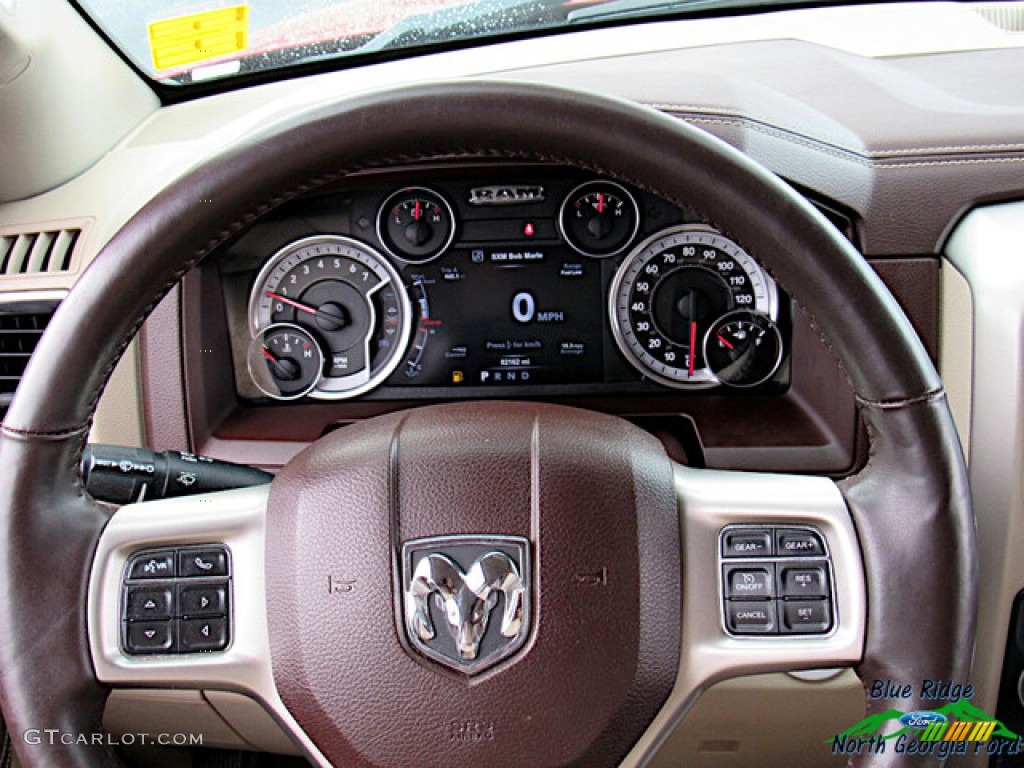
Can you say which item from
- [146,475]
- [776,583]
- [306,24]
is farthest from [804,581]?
[306,24]

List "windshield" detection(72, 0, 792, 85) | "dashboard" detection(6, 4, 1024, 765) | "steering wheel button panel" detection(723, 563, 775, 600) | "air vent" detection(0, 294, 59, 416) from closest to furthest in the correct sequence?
1. "steering wheel button panel" detection(723, 563, 775, 600)
2. "dashboard" detection(6, 4, 1024, 765)
3. "air vent" detection(0, 294, 59, 416)
4. "windshield" detection(72, 0, 792, 85)

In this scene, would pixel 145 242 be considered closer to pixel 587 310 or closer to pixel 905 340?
pixel 905 340

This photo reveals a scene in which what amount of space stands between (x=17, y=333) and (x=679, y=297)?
3.70 feet

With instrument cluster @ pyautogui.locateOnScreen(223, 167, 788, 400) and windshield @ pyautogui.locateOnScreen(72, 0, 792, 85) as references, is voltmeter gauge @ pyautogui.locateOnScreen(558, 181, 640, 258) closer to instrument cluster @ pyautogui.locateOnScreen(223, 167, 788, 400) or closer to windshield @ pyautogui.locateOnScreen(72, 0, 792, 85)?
instrument cluster @ pyautogui.locateOnScreen(223, 167, 788, 400)

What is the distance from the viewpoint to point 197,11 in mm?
1865

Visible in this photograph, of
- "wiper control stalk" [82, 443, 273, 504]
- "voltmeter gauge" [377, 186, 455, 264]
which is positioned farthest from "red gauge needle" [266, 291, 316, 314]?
"wiper control stalk" [82, 443, 273, 504]

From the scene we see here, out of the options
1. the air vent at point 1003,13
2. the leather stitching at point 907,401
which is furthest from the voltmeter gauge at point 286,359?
the air vent at point 1003,13

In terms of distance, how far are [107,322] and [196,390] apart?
75 centimetres

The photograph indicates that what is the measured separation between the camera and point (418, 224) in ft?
5.55

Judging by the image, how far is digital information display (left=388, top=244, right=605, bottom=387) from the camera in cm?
172

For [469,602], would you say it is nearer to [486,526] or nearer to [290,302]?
[486,526]

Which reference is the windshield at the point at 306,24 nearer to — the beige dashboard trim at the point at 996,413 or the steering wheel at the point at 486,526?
the beige dashboard trim at the point at 996,413

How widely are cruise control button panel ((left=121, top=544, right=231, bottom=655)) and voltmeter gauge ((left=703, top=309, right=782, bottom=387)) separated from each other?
97 cm

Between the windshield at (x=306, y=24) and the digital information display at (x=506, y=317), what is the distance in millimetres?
469
